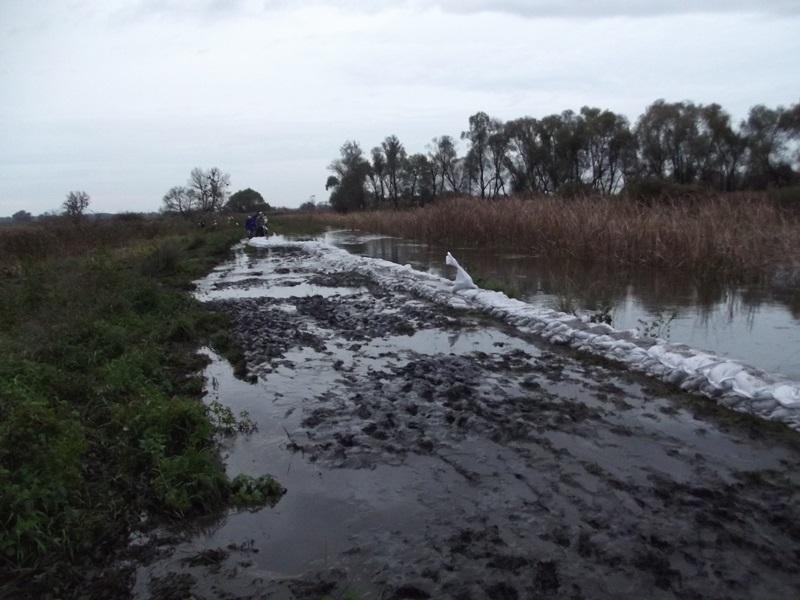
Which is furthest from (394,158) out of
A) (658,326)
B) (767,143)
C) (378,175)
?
(658,326)

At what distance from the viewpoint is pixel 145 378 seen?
6.56 meters

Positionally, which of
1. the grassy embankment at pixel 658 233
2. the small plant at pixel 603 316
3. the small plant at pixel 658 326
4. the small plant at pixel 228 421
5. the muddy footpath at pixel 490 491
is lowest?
the muddy footpath at pixel 490 491

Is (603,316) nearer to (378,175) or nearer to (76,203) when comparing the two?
(76,203)

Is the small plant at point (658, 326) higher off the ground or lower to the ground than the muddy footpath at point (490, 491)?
higher

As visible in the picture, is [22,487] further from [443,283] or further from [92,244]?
[92,244]

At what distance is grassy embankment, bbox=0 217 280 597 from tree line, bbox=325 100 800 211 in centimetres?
2565

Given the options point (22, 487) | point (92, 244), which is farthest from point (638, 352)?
point (92, 244)

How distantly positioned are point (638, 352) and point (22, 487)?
6231 mm

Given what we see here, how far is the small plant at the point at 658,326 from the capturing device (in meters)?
7.96

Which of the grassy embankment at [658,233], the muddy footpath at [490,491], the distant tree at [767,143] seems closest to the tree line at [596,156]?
the distant tree at [767,143]

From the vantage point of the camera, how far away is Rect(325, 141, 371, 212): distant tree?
82.8 metres

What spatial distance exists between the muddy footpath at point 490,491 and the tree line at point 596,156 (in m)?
24.9

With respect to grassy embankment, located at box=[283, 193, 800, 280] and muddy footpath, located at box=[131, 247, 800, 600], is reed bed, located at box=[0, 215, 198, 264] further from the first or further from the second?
grassy embankment, located at box=[283, 193, 800, 280]

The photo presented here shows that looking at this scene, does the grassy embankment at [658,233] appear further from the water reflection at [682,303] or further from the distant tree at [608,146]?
the distant tree at [608,146]
